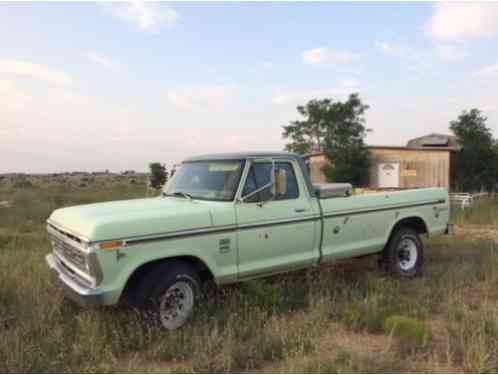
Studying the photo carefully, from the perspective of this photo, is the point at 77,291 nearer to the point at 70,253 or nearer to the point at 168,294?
the point at 70,253

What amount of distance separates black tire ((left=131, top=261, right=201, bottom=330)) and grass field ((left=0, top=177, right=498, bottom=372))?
144 millimetres

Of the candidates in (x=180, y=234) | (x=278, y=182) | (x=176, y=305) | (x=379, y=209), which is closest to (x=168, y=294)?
(x=176, y=305)

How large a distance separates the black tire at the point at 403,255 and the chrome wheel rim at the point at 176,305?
339cm

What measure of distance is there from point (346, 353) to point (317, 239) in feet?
5.85

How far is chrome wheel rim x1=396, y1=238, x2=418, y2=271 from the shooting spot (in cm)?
633

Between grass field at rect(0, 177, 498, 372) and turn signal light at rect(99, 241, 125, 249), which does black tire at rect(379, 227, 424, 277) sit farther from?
turn signal light at rect(99, 241, 125, 249)

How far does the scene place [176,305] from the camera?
4.24 m

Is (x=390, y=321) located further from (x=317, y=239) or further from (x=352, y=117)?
(x=352, y=117)

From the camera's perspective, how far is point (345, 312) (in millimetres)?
4551

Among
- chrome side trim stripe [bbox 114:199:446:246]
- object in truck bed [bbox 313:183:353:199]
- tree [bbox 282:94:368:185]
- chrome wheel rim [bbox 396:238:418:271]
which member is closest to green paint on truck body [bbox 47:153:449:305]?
chrome side trim stripe [bbox 114:199:446:246]

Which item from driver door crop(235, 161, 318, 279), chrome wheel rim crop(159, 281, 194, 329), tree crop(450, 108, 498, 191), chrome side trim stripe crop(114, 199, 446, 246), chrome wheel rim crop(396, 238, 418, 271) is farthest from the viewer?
tree crop(450, 108, 498, 191)

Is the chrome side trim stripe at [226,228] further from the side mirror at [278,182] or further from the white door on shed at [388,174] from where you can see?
the white door on shed at [388,174]

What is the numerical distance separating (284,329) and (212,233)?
4.27 feet

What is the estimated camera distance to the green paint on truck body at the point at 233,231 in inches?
148
